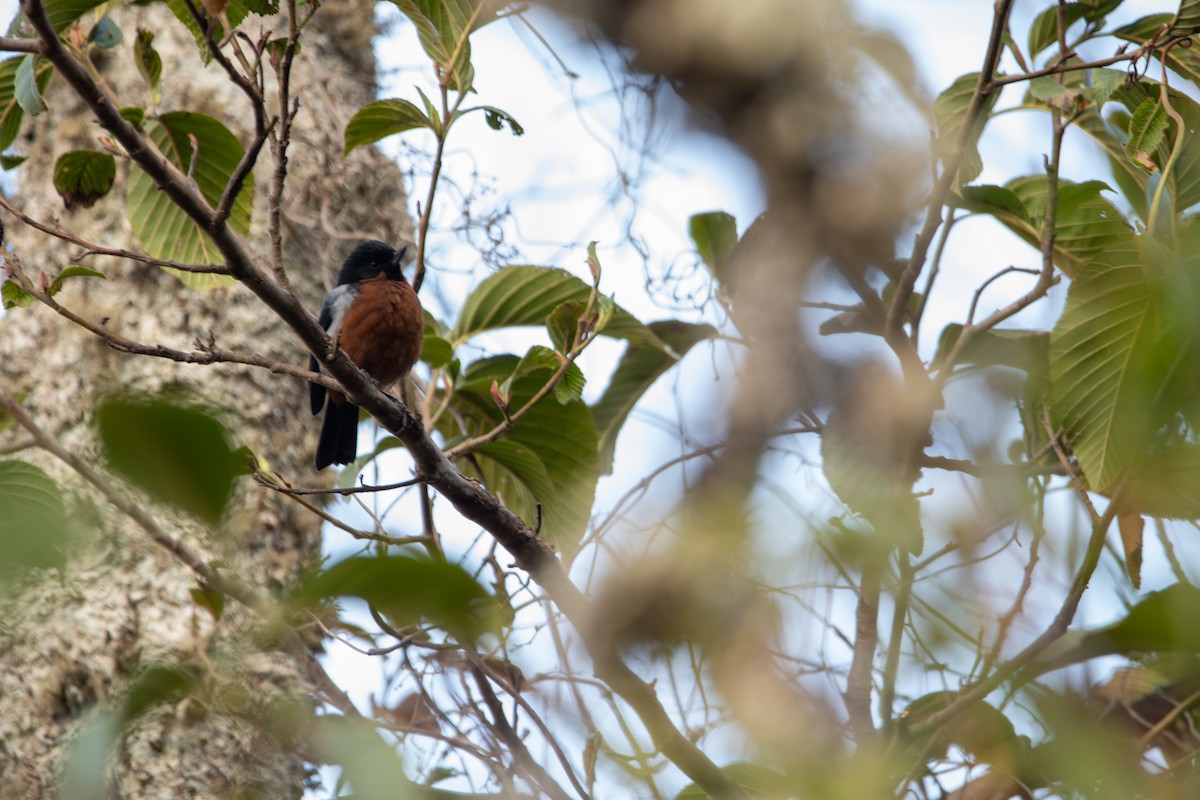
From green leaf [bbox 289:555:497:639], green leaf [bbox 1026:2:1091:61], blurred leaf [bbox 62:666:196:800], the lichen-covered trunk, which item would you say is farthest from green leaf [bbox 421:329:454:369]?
green leaf [bbox 289:555:497:639]

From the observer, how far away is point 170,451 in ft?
1.59

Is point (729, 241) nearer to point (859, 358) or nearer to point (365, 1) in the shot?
point (859, 358)

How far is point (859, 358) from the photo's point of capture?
0.76m

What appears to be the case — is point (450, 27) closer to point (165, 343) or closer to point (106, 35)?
point (106, 35)

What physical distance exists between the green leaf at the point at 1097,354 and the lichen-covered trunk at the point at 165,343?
1409 mm

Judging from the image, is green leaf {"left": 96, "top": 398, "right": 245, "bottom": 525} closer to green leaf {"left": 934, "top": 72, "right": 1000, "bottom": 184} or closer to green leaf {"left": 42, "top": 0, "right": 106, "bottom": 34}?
green leaf {"left": 42, "top": 0, "right": 106, "bottom": 34}

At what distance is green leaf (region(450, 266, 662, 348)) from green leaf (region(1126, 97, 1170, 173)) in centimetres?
128

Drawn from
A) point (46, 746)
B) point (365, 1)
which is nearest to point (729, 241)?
point (46, 746)

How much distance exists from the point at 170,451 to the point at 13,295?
5.46ft

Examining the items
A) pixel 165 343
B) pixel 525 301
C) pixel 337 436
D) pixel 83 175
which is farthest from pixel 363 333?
pixel 83 175

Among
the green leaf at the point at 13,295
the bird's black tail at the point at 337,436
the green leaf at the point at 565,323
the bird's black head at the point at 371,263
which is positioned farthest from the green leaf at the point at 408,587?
the bird's black head at the point at 371,263

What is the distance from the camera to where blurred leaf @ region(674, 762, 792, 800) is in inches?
30.8

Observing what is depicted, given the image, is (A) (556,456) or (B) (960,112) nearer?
(B) (960,112)

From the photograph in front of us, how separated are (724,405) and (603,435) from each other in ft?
7.81
